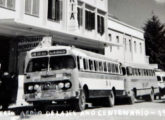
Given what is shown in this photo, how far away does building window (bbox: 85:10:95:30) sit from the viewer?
31.4m

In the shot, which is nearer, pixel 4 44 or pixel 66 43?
pixel 4 44

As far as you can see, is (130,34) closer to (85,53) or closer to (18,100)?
(18,100)

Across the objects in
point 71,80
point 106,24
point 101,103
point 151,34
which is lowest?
point 101,103

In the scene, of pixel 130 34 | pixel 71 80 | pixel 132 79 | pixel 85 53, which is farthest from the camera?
pixel 130 34

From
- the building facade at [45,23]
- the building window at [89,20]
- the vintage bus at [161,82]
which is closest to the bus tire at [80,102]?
the building facade at [45,23]

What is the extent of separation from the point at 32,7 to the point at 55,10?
9.88 ft

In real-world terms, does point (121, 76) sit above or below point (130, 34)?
below

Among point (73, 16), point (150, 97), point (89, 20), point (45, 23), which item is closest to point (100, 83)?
point (150, 97)

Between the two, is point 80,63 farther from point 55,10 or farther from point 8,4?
point 55,10

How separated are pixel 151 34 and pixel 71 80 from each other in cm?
5847

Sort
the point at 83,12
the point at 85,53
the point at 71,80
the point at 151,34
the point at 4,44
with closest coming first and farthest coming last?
the point at 71,80 < the point at 85,53 < the point at 4,44 < the point at 83,12 < the point at 151,34

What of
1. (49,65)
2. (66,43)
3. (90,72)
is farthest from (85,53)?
(66,43)

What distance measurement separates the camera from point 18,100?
20.8 metres

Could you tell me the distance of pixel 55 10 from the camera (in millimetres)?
26703
